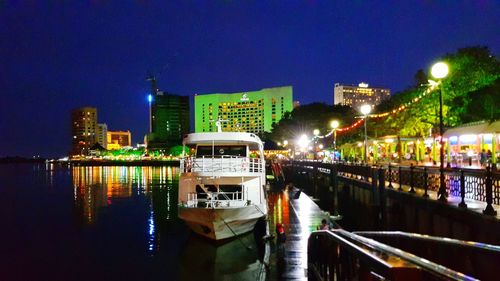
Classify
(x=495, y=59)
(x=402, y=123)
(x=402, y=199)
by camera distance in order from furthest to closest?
(x=402, y=123), (x=495, y=59), (x=402, y=199)

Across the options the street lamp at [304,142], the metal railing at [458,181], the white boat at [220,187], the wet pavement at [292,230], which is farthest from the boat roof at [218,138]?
the street lamp at [304,142]

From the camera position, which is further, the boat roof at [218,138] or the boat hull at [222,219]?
the boat roof at [218,138]

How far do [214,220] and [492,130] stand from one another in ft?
69.0

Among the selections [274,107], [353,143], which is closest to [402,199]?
[353,143]

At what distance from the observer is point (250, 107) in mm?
187750

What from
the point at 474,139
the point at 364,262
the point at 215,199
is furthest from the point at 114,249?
the point at 474,139

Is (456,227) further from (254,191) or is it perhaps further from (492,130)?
(492,130)

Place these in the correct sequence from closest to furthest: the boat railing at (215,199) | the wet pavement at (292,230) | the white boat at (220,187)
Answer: the wet pavement at (292,230) < the white boat at (220,187) < the boat railing at (215,199)

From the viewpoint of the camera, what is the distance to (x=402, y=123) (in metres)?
43.5

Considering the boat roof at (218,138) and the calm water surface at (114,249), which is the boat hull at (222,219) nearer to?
the calm water surface at (114,249)

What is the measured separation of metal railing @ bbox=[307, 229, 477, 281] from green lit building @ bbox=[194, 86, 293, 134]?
6639 inches

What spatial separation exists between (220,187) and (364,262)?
1899cm

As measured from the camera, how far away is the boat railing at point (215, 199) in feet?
74.0

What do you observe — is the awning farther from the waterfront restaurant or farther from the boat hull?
the boat hull
